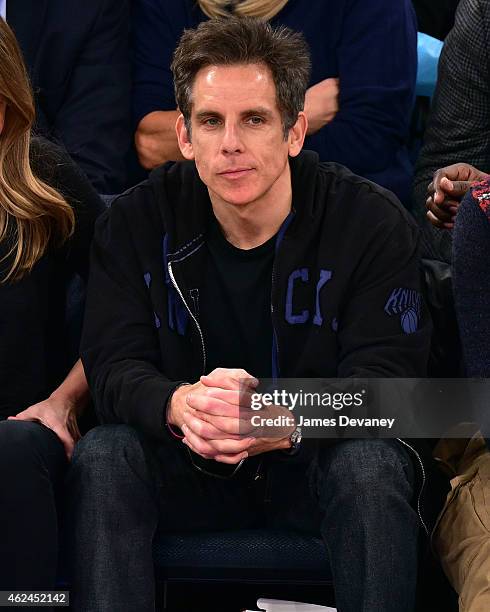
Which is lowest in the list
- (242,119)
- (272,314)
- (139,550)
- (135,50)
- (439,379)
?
(139,550)

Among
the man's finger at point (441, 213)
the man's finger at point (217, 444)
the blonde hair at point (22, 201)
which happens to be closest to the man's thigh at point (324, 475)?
the man's finger at point (217, 444)

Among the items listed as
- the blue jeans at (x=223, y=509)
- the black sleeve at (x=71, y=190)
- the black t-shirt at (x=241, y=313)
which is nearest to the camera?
the blue jeans at (x=223, y=509)

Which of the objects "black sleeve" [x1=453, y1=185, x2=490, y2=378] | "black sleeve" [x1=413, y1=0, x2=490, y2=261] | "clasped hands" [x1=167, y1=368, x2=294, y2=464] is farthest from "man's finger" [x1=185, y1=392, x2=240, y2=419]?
"black sleeve" [x1=413, y1=0, x2=490, y2=261]

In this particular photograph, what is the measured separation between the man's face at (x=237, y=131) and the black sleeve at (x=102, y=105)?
571 mm

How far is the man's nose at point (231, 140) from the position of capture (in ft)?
5.83

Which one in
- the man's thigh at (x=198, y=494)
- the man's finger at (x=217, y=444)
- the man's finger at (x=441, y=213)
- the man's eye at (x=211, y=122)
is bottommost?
the man's thigh at (x=198, y=494)

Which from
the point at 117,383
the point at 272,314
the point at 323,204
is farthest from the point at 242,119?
the point at 117,383

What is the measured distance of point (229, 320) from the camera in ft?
6.17

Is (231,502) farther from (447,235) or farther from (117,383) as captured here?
(447,235)

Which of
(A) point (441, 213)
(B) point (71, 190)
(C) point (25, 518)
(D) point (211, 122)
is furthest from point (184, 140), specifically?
(C) point (25, 518)

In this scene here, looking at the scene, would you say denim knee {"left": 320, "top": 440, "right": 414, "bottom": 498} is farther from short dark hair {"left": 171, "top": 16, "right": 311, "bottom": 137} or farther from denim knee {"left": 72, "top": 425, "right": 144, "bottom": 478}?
short dark hair {"left": 171, "top": 16, "right": 311, "bottom": 137}

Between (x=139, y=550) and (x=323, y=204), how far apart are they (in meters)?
0.62

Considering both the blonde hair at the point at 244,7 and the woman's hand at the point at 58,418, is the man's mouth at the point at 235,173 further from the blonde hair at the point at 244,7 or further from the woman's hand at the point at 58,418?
the blonde hair at the point at 244,7

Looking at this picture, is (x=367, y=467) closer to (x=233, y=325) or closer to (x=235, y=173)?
(x=233, y=325)
